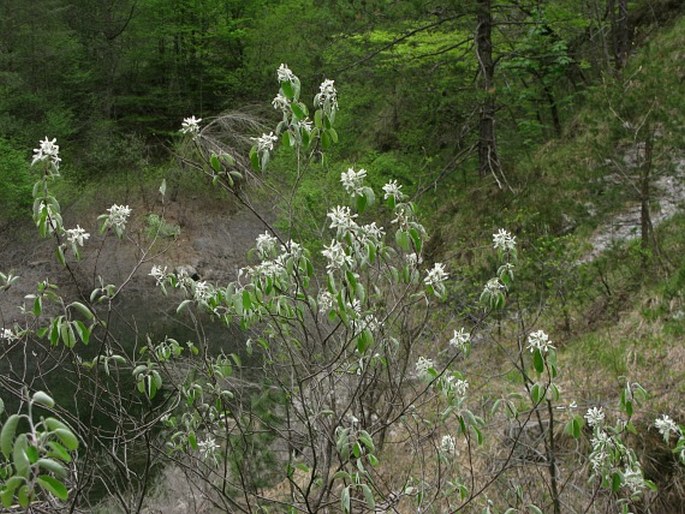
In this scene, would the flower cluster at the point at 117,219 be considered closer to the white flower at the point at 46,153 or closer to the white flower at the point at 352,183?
the white flower at the point at 46,153

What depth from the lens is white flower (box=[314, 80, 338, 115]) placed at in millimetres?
2727

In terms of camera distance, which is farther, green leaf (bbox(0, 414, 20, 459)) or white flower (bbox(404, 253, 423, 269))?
white flower (bbox(404, 253, 423, 269))

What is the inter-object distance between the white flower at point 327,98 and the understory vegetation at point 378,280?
0.17 ft

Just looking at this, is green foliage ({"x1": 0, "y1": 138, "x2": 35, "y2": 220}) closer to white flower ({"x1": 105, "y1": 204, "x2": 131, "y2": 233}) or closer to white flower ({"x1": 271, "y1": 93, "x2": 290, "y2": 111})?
white flower ({"x1": 105, "y1": 204, "x2": 131, "y2": 233})

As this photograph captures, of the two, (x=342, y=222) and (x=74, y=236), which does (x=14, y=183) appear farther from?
(x=342, y=222)

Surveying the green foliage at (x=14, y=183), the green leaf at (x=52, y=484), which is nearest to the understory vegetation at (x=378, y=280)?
the green leaf at (x=52, y=484)

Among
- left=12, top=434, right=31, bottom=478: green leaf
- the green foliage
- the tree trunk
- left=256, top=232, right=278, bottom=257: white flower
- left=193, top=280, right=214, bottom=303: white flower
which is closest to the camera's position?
left=12, top=434, right=31, bottom=478: green leaf

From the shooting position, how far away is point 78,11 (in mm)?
27641

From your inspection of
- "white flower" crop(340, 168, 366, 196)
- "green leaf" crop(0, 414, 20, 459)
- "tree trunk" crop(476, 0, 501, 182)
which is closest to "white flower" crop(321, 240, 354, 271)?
"white flower" crop(340, 168, 366, 196)

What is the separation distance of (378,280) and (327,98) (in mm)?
2635

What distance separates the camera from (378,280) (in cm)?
524

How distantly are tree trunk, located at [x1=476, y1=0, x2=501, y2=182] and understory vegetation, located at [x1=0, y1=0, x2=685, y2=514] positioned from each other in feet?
0.16

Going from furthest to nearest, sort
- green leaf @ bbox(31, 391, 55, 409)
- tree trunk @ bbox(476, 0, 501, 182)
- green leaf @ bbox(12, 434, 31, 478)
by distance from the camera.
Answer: tree trunk @ bbox(476, 0, 501, 182) → green leaf @ bbox(31, 391, 55, 409) → green leaf @ bbox(12, 434, 31, 478)

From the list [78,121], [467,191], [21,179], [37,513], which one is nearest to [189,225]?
[21,179]
